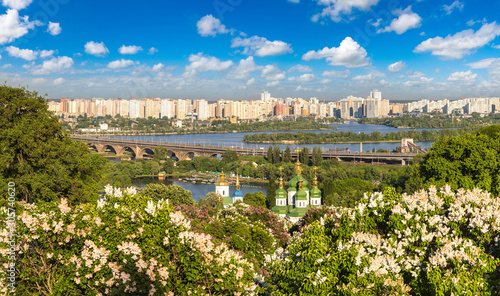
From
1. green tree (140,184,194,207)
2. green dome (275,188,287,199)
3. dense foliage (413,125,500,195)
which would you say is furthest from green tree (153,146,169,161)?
dense foliage (413,125,500,195)

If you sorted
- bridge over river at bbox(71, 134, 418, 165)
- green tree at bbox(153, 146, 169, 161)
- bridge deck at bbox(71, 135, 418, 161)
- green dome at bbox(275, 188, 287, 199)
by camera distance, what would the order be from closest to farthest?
green dome at bbox(275, 188, 287, 199) → bridge deck at bbox(71, 135, 418, 161) → bridge over river at bbox(71, 134, 418, 165) → green tree at bbox(153, 146, 169, 161)

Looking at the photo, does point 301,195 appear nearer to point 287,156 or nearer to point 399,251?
→ point 399,251

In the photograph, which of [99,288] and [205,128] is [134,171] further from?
[205,128]

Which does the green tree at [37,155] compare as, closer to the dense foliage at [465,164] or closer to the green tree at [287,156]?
the dense foliage at [465,164]

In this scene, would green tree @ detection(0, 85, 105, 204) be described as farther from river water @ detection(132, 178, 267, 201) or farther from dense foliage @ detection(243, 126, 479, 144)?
dense foliage @ detection(243, 126, 479, 144)

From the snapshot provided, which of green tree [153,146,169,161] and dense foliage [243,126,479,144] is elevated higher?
dense foliage [243,126,479,144]
